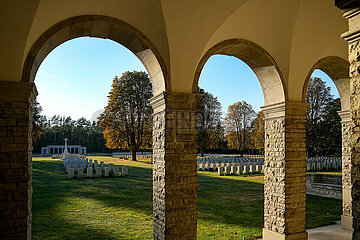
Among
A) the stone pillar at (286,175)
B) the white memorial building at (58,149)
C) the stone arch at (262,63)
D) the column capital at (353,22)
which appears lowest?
the white memorial building at (58,149)

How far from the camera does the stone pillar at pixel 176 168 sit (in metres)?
5.15

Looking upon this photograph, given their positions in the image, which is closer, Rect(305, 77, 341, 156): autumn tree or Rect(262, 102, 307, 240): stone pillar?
Rect(262, 102, 307, 240): stone pillar

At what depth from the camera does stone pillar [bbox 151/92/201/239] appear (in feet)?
16.9

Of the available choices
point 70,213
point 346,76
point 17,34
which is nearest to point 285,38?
point 346,76

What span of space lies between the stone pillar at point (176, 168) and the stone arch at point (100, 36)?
564 mm

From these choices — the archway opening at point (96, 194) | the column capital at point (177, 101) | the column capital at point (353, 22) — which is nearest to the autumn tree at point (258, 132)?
the archway opening at point (96, 194)

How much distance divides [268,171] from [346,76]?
408cm

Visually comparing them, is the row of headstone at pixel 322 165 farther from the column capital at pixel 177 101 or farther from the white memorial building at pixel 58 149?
the white memorial building at pixel 58 149

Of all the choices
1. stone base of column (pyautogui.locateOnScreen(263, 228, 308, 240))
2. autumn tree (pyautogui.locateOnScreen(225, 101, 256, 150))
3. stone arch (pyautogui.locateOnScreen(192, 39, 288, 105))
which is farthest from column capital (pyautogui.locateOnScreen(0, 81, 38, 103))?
autumn tree (pyautogui.locateOnScreen(225, 101, 256, 150))

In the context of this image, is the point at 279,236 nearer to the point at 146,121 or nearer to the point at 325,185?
the point at 325,185

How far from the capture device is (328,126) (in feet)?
88.3

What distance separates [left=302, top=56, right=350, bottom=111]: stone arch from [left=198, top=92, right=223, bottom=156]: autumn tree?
21.7m

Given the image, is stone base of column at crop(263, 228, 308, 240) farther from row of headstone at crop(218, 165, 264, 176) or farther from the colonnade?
row of headstone at crop(218, 165, 264, 176)

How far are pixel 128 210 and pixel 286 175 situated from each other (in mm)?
5171
